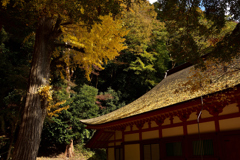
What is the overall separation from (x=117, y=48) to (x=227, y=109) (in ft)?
10.6

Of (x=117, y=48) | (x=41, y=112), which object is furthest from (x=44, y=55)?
(x=117, y=48)

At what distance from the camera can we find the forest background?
3664 mm

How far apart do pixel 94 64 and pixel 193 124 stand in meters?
4.85

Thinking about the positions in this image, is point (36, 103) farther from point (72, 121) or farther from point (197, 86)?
point (72, 121)

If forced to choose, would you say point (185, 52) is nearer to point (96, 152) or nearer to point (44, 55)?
point (44, 55)

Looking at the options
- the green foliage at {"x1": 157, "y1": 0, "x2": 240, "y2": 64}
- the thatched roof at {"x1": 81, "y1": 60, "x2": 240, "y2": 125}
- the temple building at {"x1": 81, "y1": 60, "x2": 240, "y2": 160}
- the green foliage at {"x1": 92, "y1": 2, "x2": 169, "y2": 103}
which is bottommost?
the temple building at {"x1": 81, "y1": 60, "x2": 240, "y2": 160}

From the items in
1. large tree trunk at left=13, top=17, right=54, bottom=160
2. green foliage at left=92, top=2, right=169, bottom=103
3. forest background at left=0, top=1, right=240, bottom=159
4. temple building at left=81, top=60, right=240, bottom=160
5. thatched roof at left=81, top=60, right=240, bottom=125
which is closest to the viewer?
forest background at left=0, top=1, right=240, bottom=159

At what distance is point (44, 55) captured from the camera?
5.30m

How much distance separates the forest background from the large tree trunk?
0.87 ft

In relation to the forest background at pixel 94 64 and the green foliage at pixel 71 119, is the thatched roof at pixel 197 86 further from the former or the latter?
the green foliage at pixel 71 119

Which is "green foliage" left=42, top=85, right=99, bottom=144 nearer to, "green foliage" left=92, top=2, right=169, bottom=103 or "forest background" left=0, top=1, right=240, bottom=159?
"forest background" left=0, top=1, right=240, bottom=159

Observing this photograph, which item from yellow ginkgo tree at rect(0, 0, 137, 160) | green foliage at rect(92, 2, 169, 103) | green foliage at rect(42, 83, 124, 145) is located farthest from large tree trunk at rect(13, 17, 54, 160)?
green foliage at rect(92, 2, 169, 103)

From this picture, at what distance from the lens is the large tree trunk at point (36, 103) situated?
4590 millimetres

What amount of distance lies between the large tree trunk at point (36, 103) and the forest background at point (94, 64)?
27cm
